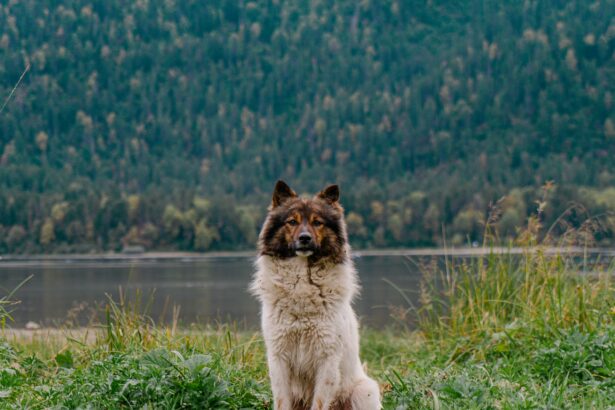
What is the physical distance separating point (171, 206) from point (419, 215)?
37610mm

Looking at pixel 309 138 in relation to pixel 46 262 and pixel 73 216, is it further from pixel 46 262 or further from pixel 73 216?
pixel 46 262

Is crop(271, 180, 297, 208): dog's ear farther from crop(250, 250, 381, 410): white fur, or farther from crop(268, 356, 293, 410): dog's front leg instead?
crop(268, 356, 293, 410): dog's front leg

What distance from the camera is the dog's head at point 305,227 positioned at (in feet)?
14.9

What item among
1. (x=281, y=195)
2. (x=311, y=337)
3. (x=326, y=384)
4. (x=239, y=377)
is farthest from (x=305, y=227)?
(x=239, y=377)

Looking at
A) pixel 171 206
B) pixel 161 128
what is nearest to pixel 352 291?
pixel 171 206

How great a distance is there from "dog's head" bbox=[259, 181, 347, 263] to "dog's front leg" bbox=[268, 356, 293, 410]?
27.3 inches

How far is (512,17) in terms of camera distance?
6688 inches

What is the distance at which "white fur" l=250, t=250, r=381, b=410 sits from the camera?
4.47 meters

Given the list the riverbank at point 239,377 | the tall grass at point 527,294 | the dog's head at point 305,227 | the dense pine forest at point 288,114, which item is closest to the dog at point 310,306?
the dog's head at point 305,227

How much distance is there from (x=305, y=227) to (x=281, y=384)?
1010mm

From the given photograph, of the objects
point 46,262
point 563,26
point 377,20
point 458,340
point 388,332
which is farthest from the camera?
point 377,20

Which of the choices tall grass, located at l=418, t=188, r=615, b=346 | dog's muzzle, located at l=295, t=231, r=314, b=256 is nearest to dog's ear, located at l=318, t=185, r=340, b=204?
dog's muzzle, located at l=295, t=231, r=314, b=256

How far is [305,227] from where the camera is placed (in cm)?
452

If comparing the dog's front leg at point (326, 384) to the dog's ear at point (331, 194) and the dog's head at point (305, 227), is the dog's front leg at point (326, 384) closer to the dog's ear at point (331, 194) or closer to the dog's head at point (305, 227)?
the dog's head at point (305, 227)
